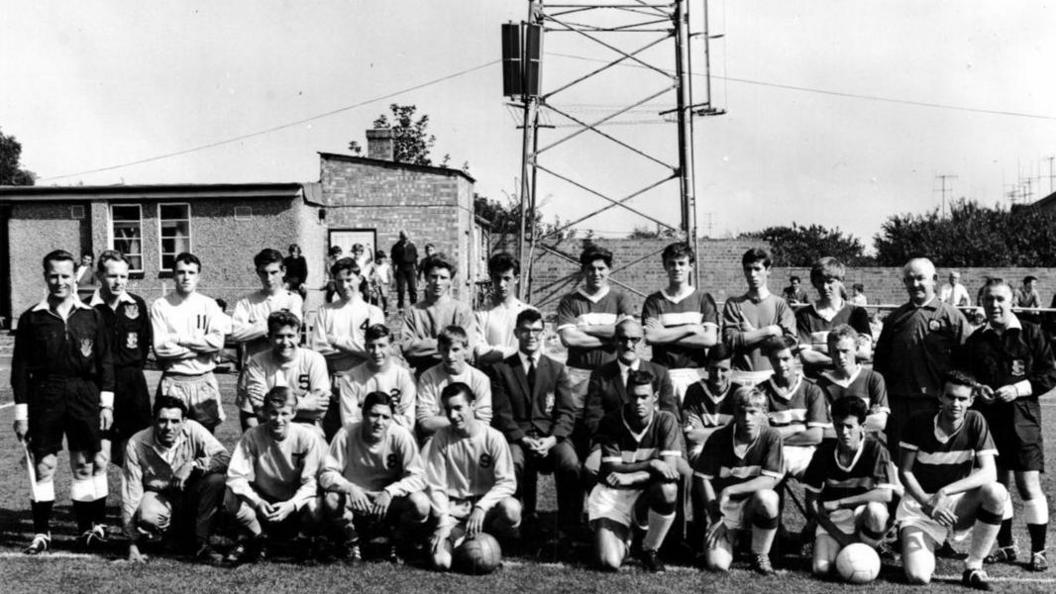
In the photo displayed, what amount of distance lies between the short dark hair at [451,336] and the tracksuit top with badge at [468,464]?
2.00 feet

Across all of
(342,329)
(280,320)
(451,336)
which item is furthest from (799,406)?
(280,320)

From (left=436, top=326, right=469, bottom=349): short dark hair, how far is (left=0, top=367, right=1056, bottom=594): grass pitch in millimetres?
1488

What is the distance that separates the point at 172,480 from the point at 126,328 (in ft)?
4.02

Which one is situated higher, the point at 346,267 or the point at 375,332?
the point at 346,267

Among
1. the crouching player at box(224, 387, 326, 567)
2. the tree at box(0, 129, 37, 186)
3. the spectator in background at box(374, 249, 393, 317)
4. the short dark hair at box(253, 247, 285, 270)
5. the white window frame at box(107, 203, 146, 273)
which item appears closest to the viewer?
the crouching player at box(224, 387, 326, 567)

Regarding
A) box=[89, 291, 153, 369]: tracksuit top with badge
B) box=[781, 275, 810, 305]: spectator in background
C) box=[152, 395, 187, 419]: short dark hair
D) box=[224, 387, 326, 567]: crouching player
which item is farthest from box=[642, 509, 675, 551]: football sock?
box=[781, 275, 810, 305]: spectator in background

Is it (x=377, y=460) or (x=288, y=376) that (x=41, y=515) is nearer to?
(x=288, y=376)

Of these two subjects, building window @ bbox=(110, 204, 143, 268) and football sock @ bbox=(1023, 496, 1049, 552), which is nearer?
football sock @ bbox=(1023, 496, 1049, 552)

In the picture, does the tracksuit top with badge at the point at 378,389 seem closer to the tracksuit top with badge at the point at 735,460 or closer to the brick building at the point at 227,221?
the tracksuit top with badge at the point at 735,460

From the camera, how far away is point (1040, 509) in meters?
6.13

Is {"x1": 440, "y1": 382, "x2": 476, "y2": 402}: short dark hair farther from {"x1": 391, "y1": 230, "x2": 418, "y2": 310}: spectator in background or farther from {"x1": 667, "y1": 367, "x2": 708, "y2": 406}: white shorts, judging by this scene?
{"x1": 391, "y1": 230, "x2": 418, "y2": 310}: spectator in background

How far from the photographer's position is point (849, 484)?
611cm

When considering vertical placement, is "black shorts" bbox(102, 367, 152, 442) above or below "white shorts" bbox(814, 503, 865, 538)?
above

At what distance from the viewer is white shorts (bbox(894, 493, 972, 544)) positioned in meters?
5.93
